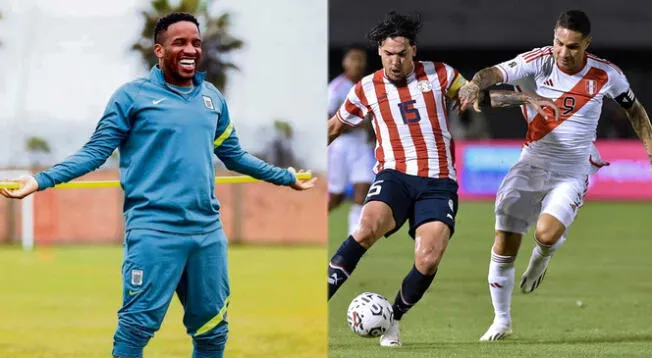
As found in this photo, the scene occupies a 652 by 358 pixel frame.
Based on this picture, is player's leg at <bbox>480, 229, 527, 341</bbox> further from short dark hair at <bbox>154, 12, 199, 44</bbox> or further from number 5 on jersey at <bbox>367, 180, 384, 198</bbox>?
short dark hair at <bbox>154, 12, 199, 44</bbox>

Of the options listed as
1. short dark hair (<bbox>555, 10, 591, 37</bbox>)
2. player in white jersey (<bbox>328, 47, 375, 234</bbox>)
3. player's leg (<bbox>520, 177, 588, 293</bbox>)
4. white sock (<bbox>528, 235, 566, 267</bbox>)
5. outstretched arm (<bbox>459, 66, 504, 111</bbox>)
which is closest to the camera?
outstretched arm (<bbox>459, 66, 504, 111</bbox>)

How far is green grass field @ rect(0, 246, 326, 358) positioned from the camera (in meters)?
7.95

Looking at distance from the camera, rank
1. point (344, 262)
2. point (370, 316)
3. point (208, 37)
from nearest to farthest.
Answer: point (370, 316) < point (344, 262) < point (208, 37)

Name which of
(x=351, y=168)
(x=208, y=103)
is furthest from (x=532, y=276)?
(x=351, y=168)

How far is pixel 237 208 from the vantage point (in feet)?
68.1

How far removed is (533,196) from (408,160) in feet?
2.72

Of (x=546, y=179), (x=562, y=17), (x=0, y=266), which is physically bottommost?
(x=0, y=266)

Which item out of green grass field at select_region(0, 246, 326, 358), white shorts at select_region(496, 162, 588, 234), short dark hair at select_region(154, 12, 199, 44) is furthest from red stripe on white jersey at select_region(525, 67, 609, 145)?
short dark hair at select_region(154, 12, 199, 44)

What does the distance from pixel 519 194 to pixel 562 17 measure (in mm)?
1134

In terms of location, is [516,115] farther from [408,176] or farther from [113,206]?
[408,176]

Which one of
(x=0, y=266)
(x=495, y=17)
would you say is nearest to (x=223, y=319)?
(x=0, y=266)

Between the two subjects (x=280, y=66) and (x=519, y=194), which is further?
(x=280, y=66)

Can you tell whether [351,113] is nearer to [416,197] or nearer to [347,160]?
[416,197]

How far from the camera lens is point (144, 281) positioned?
16.4 ft
